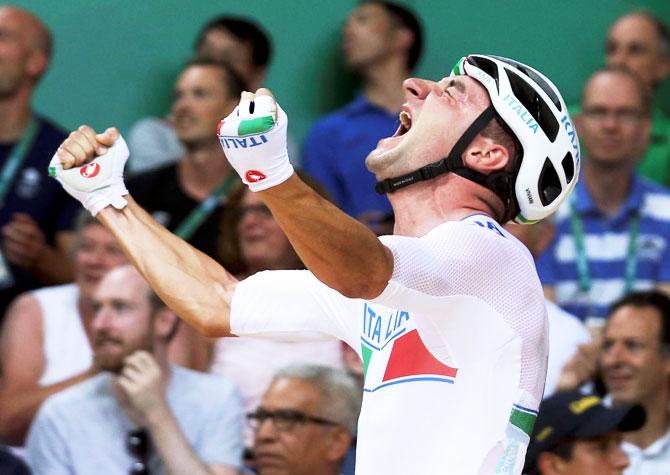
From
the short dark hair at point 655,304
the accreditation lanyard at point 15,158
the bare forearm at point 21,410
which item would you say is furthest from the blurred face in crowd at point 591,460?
the accreditation lanyard at point 15,158

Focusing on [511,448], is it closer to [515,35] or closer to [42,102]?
[42,102]

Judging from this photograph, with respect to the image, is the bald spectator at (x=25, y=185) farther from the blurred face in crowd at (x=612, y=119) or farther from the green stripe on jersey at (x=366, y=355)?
the green stripe on jersey at (x=366, y=355)

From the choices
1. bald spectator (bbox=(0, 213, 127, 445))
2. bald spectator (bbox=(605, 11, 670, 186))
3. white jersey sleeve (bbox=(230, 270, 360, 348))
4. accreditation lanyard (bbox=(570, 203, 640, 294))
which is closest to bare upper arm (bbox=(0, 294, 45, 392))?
bald spectator (bbox=(0, 213, 127, 445))

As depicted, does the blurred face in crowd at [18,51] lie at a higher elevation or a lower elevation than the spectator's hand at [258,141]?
lower

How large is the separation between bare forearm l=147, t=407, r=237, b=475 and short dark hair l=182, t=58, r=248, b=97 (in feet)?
6.51

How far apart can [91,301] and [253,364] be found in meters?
0.75

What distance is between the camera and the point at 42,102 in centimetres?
815

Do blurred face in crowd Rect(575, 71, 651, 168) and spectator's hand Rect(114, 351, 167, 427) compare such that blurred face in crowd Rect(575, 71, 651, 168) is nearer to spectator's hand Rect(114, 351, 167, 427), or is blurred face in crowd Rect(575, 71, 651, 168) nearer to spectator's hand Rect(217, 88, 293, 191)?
spectator's hand Rect(114, 351, 167, 427)

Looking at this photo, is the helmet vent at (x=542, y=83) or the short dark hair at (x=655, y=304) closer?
the helmet vent at (x=542, y=83)

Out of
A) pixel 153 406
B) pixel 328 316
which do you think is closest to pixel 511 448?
pixel 328 316

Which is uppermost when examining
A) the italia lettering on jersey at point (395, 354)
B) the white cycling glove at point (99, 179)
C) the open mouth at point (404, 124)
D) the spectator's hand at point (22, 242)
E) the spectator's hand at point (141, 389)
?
the open mouth at point (404, 124)

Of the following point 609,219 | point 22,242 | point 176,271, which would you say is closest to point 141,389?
point 22,242

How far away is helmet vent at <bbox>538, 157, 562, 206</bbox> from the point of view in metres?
4.18

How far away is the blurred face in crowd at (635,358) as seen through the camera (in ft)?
21.3
